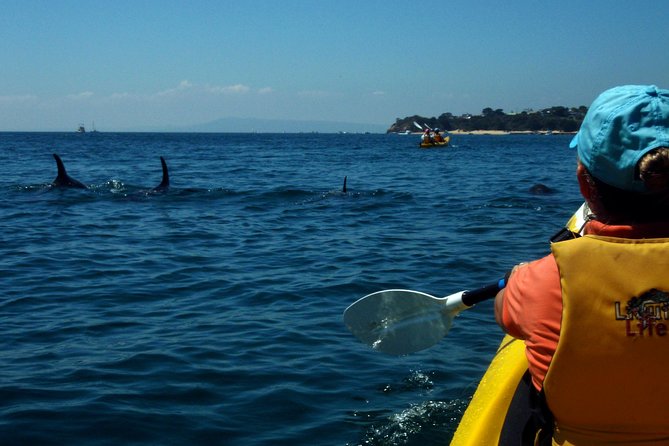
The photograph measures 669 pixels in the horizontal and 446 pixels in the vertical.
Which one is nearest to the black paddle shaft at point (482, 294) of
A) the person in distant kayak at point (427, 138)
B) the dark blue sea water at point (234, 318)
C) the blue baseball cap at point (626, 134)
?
the blue baseball cap at point (626, 134)

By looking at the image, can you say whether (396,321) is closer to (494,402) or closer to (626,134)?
(494,402)

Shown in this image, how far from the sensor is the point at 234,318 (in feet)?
26.0

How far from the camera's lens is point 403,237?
13.0 meters

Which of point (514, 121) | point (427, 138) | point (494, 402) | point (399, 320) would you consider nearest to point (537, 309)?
point (494, 402)

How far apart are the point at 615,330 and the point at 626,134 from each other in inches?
22.5

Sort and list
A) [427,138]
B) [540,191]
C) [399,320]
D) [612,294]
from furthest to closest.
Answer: [427,138] → [540,191] → [399,320] → [612,294]

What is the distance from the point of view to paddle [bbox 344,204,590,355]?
12.6 ft

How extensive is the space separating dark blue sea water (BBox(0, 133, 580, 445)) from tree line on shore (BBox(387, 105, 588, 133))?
5864 inches

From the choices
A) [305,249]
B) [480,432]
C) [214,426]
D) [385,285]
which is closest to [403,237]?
[305,249]

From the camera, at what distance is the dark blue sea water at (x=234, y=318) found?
17.9 feet

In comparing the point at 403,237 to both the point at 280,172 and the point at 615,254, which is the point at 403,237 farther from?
the point at 280,172

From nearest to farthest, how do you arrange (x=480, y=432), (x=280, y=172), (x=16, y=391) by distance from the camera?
(x=480, y=432) < (x=16, y=391) < (x=280, y=172)

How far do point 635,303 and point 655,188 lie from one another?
1.11 ft

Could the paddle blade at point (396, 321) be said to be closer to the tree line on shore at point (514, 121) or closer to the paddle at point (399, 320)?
the paddle at point (399, 320)
